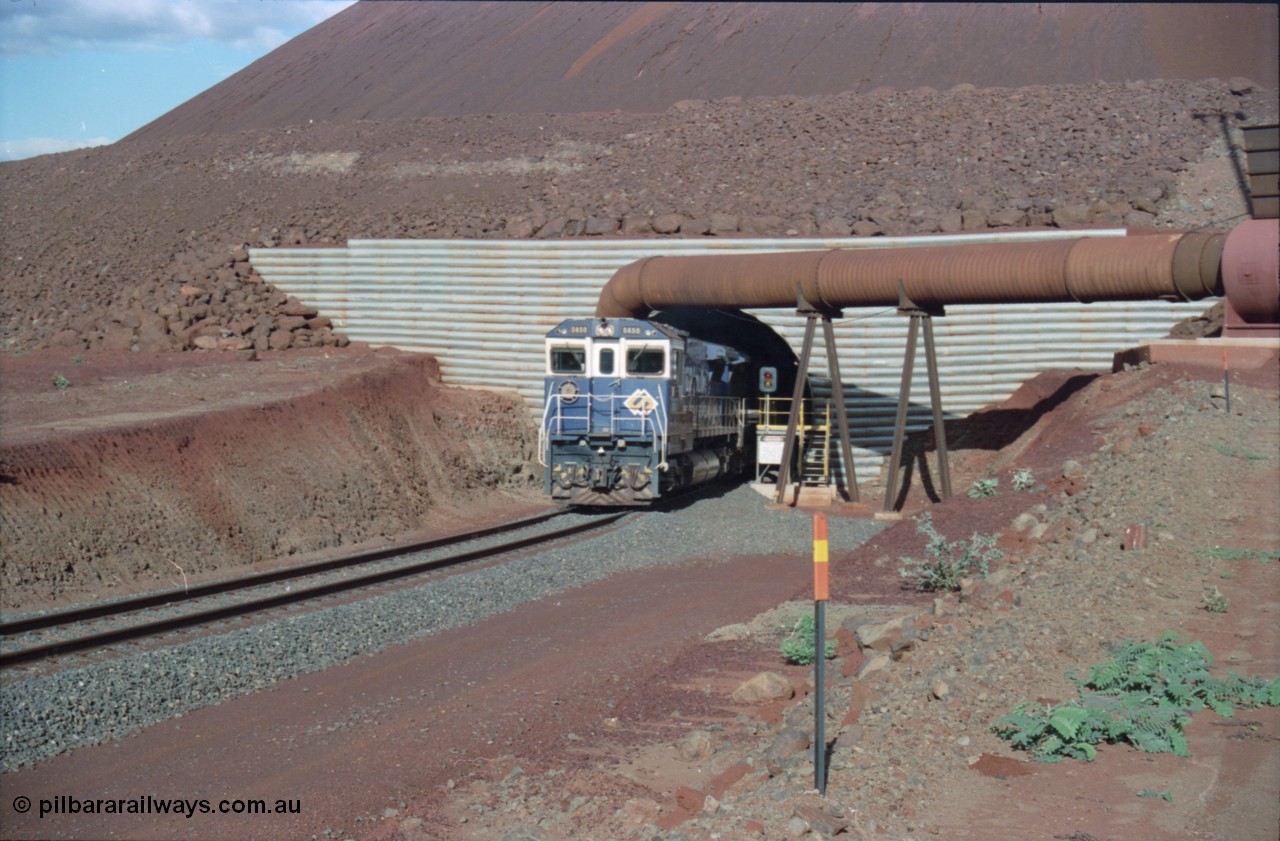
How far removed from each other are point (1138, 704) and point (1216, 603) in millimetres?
2719

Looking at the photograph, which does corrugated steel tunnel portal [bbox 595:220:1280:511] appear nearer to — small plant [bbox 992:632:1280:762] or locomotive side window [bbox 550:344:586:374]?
locomotive side window [bbox 550:344:586:374]

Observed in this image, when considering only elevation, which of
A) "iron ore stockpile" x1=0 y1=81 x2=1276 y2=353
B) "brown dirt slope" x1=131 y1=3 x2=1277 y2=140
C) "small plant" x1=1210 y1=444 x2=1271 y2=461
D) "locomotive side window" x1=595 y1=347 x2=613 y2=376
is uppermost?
"brown dirt slope" x1=131 y1=3 x2=1277 y2=140

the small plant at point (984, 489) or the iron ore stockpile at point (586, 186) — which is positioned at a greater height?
the iron ore stockpile at point (586, 186)

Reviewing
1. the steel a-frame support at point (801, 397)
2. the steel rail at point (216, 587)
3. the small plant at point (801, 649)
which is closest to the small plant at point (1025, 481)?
the steel a-frame support at point (801, 397)

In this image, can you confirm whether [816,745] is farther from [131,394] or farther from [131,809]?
[131,394]

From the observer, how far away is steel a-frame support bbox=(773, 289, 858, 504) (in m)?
23.6

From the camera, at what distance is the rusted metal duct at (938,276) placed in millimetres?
18266

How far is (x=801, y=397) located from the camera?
24266 millimetres

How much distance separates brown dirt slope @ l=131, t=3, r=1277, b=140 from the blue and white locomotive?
33790 mm

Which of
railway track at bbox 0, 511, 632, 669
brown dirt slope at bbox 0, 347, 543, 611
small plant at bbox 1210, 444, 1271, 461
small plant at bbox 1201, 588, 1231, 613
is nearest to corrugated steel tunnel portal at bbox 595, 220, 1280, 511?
small plant at bbox 1210, 444, 1271, 461

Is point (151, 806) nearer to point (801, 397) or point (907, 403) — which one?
point (907, 403)

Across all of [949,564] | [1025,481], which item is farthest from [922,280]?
[949,564]

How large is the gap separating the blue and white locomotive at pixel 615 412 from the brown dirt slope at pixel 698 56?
111ft

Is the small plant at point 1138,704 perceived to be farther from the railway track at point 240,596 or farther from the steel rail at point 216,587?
the steel rail at point 216,587
